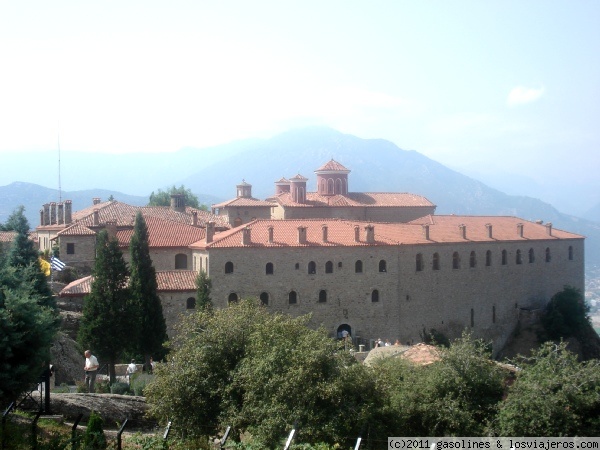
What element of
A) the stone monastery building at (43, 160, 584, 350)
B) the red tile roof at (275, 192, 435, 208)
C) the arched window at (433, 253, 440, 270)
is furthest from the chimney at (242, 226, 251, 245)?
the arched window at (433, 253, 440, 270)

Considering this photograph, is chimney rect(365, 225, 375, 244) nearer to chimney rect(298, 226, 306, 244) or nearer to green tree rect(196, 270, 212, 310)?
chimney rect(298, 226, 306, 244)

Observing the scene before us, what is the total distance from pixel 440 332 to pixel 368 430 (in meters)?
27.9

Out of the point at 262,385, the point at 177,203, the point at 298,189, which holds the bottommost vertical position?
the point at 262,385

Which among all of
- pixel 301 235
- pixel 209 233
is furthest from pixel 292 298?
pixel 209 233

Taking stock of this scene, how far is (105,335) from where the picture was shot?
31.9 metres

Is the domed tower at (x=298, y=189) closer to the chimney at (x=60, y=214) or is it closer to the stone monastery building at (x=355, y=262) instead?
the stone monastery building at (x=355, y=262)

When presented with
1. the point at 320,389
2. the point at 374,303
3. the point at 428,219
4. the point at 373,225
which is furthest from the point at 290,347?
the point at 428,219

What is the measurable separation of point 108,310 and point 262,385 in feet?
50.9

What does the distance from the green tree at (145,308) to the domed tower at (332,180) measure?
23772 mm

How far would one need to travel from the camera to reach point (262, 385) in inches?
741

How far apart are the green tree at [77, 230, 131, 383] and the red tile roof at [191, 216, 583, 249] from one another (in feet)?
23.1

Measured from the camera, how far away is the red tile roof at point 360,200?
53.4 m

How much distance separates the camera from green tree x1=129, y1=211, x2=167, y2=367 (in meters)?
33.2

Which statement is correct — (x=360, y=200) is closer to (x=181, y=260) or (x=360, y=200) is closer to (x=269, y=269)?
(x=269, y=269)
